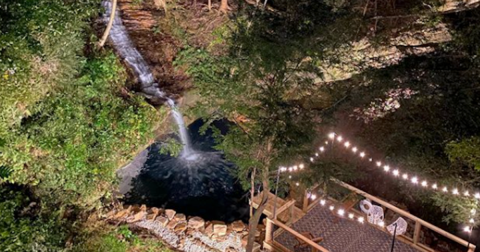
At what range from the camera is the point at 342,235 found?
783 centimetres

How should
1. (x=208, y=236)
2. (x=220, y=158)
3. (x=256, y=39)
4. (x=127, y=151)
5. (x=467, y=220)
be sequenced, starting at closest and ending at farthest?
(x=256, y=39)
(x=467, y=220)
(x=127, y=151)
(x=208, y=236)
(x=220, y=158)

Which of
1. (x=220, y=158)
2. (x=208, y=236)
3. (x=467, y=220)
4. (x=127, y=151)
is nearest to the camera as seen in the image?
(x=467, y=220)

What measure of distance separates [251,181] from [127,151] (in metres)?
2.90

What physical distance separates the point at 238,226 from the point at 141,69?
513cm

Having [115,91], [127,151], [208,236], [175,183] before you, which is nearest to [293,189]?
[208,236]

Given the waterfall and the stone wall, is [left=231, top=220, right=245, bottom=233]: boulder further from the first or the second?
the waterfall

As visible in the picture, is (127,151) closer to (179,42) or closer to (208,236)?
(208,236)

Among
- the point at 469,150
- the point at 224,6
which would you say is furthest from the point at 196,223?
the point at 224,6

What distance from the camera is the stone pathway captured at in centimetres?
754

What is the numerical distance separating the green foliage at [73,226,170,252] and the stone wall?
429 mm

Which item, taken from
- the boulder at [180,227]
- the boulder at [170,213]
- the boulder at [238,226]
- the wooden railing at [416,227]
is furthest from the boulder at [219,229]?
the wooden railing at [416,227]

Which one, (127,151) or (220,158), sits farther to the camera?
(220,158)

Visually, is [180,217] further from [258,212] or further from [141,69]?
[141,69]

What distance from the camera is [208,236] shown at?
8930 millimetres
